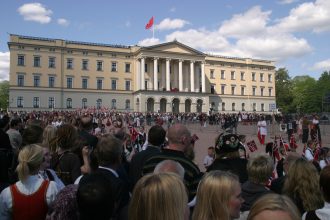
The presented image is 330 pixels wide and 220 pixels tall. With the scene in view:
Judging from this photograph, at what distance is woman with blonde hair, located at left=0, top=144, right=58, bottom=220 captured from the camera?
3.34m

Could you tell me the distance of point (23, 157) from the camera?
11.9 ft

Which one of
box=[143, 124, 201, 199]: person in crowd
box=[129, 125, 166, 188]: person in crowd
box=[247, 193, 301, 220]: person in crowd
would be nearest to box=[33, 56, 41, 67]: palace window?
box=[129, 125, 166, 188]: person in crowd

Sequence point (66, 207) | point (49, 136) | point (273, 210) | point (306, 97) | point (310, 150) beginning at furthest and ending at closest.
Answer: point (306, 97)
point (310, 150)
point (49, 136)
point (66, 207)
point (273, 210)

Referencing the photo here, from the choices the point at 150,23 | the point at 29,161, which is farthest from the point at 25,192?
the point at 150,23

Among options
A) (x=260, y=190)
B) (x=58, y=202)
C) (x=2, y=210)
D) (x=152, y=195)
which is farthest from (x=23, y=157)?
(x=260, y=190)

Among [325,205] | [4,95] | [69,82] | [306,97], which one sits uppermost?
[4,95]

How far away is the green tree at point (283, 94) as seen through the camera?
9869cm

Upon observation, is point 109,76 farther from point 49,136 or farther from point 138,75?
point 49,136

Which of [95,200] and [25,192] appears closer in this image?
[95,200]

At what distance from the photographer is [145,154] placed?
488cm

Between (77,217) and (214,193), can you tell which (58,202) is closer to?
(77,217)

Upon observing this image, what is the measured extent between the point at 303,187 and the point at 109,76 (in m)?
70.9

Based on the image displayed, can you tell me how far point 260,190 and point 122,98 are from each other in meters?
69.7

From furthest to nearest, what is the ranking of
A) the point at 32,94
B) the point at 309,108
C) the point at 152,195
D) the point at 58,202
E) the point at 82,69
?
the point at 309,108 → the point at 82,69 → the point at 32,94 → the point at 58,202 → the point at 152,195
